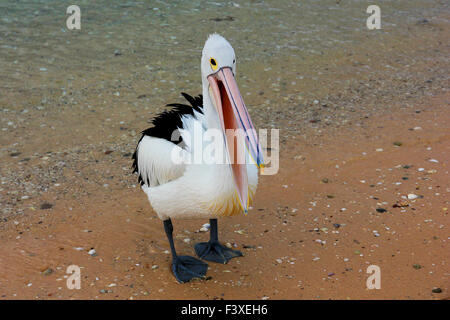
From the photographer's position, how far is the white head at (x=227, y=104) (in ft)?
9.21

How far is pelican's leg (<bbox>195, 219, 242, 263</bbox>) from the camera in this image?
11.9ft

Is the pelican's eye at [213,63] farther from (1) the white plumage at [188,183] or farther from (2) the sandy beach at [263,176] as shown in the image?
(2) the sandy beach at [263,176]

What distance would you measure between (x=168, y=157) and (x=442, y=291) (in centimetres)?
191

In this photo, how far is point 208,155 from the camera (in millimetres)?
3016

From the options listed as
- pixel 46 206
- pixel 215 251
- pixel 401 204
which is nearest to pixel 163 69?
pixel 46 206

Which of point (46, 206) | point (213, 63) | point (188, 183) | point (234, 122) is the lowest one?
point (46, 206)

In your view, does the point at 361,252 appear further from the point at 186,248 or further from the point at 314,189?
the point at 186,248

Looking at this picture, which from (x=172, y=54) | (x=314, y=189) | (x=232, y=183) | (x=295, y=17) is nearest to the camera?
(x=232, y=183)

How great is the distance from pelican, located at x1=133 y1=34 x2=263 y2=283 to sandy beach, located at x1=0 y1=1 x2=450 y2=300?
593mm

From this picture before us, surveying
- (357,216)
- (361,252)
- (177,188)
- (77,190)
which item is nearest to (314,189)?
(357,216)

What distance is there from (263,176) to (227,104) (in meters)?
1.65

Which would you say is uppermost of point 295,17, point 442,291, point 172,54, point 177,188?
point 295,17

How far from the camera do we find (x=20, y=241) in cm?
374

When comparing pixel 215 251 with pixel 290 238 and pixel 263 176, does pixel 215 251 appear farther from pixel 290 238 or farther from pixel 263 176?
pixel 263 176
